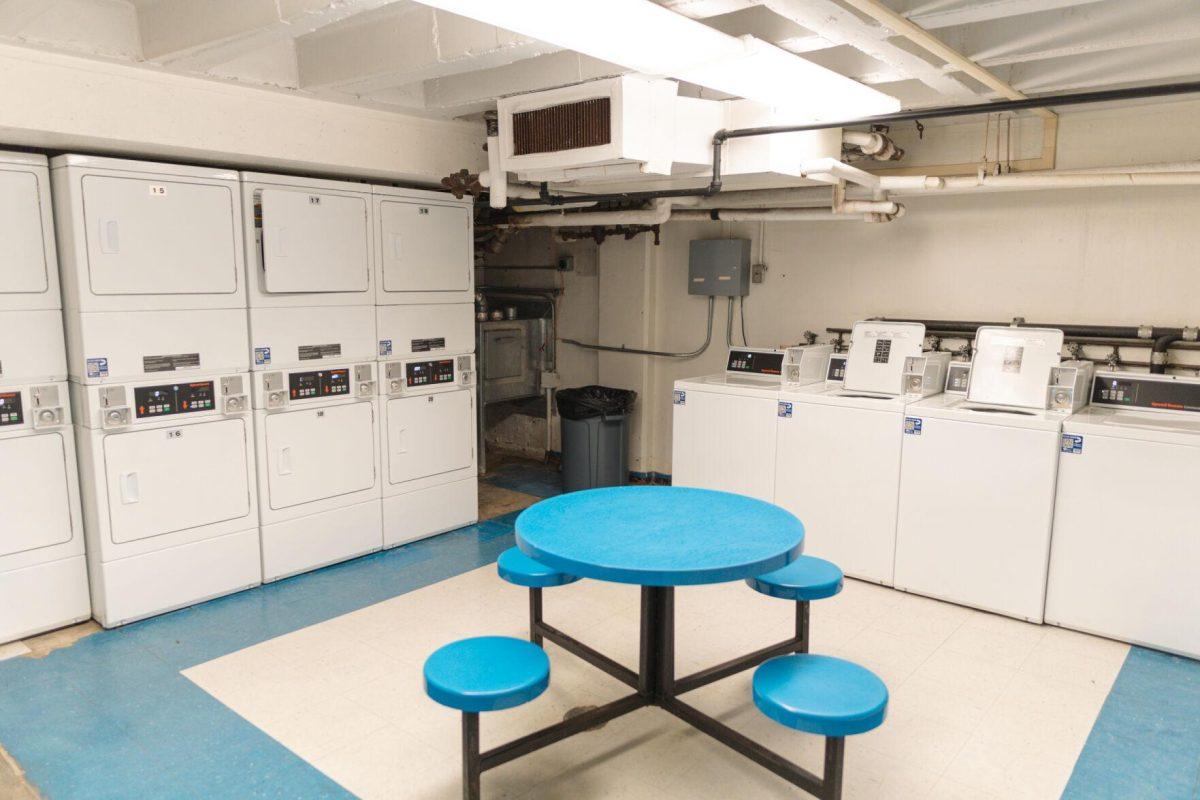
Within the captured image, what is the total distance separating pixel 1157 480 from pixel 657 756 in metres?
2.48

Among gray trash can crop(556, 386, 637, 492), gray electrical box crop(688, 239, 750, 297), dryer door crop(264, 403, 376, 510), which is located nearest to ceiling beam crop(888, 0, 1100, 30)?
gray electrical box crop(688, 239, 750, 297)

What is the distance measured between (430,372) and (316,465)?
2.91 feet

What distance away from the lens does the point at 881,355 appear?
445cm

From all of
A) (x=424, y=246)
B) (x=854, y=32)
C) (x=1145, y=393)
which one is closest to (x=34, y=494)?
(x=424, y=246)

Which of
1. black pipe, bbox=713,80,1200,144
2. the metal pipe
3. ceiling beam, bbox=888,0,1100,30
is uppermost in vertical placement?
ceiling beam, bbox=888,0,1100,30

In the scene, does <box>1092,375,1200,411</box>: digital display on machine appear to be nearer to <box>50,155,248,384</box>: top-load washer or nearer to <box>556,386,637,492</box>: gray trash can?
<box>556,386,637,492</box>: gray trash can

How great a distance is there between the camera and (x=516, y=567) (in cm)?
313

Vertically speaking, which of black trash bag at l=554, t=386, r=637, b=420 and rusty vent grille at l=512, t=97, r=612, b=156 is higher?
rusty vent grille at l=512, t=97, r=612, b=156

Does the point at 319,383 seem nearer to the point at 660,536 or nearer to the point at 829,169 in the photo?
the point at 660,536

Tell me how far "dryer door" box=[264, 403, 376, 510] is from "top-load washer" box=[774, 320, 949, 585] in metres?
2.38

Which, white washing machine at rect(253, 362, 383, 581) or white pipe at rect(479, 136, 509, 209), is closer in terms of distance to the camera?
white pipe at rect(479, 136, 509, 209)

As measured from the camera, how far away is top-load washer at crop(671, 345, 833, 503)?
460 cm

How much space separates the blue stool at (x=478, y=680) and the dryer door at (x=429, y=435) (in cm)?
245

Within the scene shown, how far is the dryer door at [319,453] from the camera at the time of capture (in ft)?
13.8
